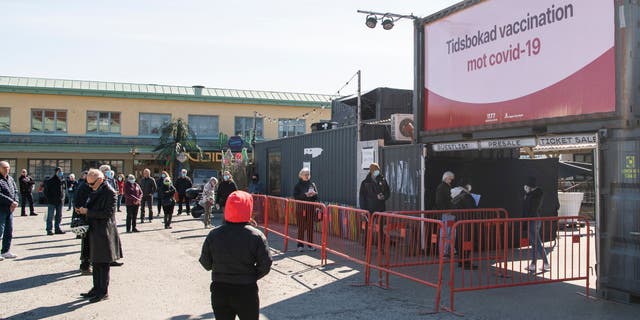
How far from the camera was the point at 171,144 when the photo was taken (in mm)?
32531

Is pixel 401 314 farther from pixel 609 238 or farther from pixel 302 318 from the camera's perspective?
pixel 609 238

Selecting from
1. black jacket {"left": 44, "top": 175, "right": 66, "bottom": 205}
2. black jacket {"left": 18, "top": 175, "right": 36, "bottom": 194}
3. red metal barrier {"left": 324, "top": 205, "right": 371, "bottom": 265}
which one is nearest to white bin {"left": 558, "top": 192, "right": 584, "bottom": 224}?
red metal barrier {"left": 324, "top": 205, "right": 371, "bottom": 265}

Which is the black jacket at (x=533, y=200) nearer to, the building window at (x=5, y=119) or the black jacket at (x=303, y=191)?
the black jacket at (x=303, y=191)

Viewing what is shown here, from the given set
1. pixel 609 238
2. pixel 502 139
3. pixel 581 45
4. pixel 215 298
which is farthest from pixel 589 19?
pixel 215 298

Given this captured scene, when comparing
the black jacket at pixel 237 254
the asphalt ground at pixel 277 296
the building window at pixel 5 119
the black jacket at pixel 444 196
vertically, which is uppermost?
the building window at pixel 5 119

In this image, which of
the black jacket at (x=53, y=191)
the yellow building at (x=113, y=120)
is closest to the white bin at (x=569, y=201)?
the black jacket at (x=53, y=191)

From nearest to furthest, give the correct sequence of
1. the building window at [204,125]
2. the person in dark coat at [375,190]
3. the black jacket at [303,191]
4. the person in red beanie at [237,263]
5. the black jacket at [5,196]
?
the person in red beanie at [237,263] → the black jacket at [5,196] → the person in dark coat at [375,190] → the black jacket at [303,191] → the building window at [204,125]

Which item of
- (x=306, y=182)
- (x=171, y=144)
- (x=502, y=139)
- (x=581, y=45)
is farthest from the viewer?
(x=171, y=144)

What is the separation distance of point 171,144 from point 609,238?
28.6 meters

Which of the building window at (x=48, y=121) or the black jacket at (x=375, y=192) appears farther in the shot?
the building window at (x=48, y=121)

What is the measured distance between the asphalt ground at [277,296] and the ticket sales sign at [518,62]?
2.66m

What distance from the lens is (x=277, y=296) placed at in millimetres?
7164

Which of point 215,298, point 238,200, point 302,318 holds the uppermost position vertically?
point 238,200

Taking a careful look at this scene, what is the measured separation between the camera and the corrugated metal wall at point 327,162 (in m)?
13.7
